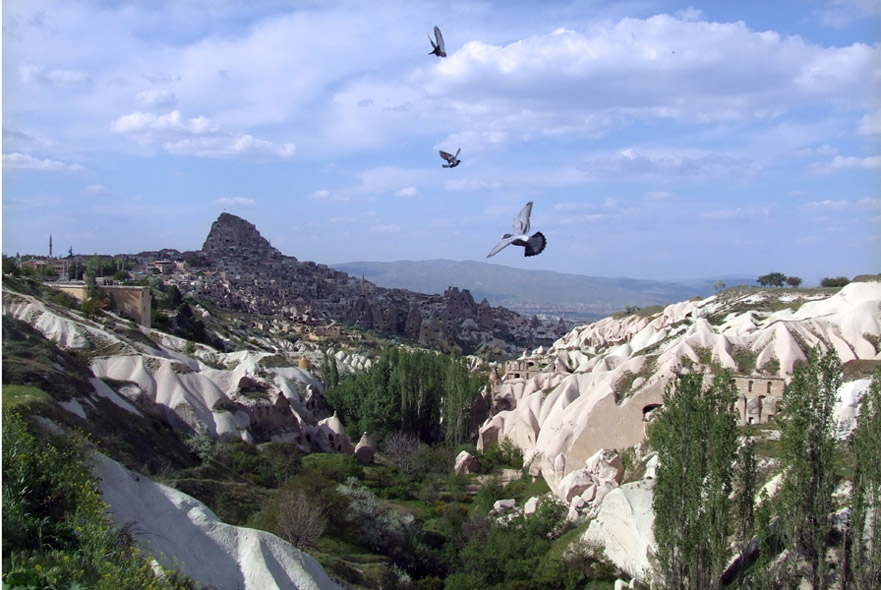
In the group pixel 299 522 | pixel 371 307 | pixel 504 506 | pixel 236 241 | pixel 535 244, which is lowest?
pixel 504 506

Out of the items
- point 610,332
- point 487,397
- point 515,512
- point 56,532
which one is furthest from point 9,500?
point 610,332

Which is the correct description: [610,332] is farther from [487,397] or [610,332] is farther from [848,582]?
[848,582]

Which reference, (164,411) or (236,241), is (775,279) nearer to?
(164,411)

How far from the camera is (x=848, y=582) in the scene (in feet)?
36.8

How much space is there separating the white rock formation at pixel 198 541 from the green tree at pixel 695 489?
523 cm

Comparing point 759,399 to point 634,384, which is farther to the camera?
point 634,384

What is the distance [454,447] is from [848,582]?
18820 millimetres

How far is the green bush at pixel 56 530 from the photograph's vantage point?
7668 mm

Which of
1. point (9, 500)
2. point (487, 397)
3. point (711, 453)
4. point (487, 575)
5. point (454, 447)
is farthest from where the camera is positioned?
point (487, 397)

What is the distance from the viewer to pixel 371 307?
262 feet

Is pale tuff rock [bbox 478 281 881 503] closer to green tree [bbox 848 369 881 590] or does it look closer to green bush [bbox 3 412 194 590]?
green tree [bbox 848 369 881 590]

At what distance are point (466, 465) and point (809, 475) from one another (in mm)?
15597

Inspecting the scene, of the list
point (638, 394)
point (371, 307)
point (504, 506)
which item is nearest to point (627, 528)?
point (504, 506)

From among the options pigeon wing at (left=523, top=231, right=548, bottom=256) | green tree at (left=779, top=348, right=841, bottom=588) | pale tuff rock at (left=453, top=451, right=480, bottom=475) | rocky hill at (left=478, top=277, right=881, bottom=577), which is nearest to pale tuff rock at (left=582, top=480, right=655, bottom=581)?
rocky hill at (left=478, top=277, right=881, bottom=577)
